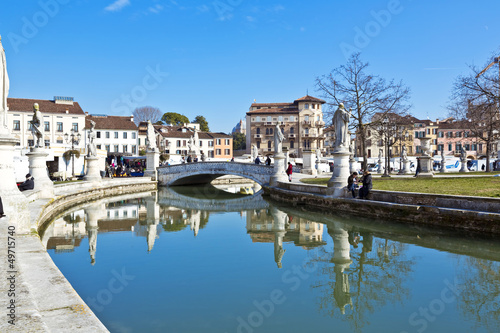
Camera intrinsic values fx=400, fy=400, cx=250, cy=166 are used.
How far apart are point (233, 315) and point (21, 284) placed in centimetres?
316

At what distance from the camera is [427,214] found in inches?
516

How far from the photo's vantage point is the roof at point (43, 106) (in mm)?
55000

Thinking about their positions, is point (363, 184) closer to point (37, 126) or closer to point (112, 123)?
point (37, 126)

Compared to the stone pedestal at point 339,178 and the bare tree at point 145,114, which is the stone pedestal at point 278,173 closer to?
the stone pedestal at point 339,178

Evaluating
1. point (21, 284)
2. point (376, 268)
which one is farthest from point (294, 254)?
point (21, 284)

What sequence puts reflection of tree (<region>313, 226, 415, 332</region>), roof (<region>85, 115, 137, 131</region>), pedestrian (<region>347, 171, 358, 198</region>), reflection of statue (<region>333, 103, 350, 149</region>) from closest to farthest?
reflection of tree (<region>313, 226, 415, 332</region>) < reflection of statue (<region>333, 103, 350, 149</region>) < pedestrian (<region>347, 171, 358, 198</region>) < roof (<region>85, 115, 137, 131</region>)

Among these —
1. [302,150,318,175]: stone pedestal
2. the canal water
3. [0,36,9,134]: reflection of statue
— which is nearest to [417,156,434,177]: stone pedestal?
the canal water

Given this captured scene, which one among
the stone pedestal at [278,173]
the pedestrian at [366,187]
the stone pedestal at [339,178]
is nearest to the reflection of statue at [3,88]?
the stone pedestal at [339,178]

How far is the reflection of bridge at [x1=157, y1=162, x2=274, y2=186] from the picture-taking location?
29.3m

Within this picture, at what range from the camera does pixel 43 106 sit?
57812mm

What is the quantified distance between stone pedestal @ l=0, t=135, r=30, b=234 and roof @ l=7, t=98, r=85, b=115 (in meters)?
54.1

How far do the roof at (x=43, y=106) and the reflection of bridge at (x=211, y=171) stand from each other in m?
31.4

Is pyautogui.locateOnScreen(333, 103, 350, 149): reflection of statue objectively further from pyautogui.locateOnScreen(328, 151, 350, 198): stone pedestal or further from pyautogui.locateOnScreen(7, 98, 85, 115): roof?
pyautogui.locateOnScreen(7, 98, 85, 115): roof

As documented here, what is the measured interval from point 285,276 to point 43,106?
193 ft
